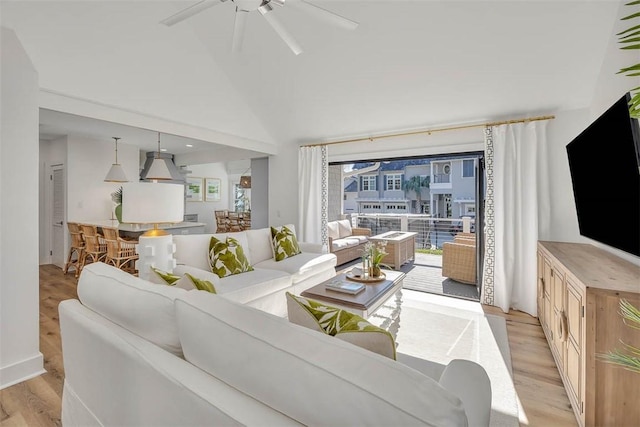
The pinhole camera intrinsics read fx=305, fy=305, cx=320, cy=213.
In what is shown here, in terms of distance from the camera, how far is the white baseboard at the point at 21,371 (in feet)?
6.91

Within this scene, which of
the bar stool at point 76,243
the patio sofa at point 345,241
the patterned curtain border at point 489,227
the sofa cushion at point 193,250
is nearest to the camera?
the sofa cushion at point 193,250

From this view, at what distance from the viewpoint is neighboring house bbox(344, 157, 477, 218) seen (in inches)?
336

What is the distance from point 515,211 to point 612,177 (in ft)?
5.91

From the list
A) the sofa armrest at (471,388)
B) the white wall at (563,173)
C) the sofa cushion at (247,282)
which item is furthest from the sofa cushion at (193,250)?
the white wall at (563,173)

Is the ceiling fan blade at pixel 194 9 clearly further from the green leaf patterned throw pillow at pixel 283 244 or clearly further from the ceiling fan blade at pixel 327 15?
the green leaf patterned throw pillow at pixel 283 244

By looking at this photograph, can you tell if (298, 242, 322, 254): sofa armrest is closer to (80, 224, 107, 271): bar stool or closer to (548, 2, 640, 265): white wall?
(548, 2, 640, 265): white wall

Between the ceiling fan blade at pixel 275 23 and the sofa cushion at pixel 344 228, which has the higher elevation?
the ceiling fan blade at pixel 275 23

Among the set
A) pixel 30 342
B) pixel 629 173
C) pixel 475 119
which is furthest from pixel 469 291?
pixel 30 342

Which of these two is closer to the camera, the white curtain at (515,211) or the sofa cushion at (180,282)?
the sofa cushion at (180,282)

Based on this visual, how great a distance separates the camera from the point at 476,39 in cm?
293

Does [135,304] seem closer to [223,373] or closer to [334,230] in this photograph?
[223,373]

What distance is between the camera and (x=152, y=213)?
6.95 feet

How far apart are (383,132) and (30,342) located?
4.47 metres

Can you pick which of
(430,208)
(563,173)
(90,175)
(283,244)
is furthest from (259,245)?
(430,208)
